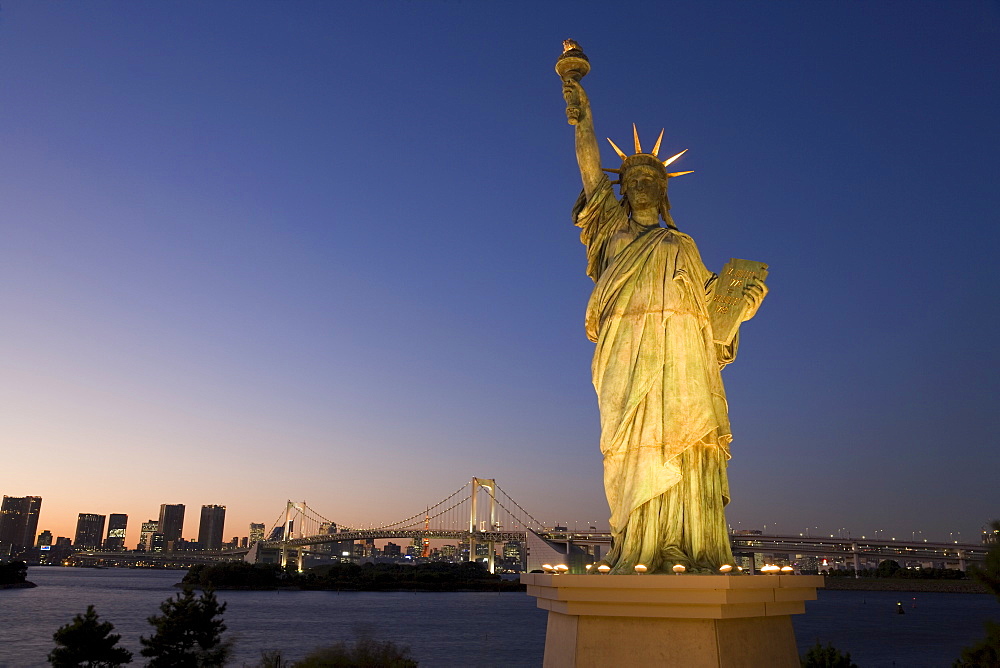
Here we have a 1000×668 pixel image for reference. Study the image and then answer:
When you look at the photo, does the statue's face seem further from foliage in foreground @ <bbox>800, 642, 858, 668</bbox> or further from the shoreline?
the shoreline

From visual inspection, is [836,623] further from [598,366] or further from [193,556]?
[193,556]

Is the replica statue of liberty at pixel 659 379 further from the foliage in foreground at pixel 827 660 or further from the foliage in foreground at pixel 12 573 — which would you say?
the foliage in foreground at pixel 12 573

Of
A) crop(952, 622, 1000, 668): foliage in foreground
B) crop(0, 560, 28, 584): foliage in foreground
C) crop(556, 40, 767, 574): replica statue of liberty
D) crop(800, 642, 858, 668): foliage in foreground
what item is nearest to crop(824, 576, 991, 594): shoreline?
crop(800, 642, 858, 668): foliage in foreground

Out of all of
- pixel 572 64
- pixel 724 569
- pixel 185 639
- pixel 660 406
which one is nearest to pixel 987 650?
pixel 724 569

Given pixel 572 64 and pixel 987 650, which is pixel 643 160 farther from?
pixel 987 650

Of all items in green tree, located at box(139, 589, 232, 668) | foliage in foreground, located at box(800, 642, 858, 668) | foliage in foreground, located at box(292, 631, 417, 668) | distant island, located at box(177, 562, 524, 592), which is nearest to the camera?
foliage in foreground, located at box(800, 642, 858, 668)

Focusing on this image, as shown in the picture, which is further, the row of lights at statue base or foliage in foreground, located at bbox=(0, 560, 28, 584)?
foliage in foreground, located at bbox=(0, 560, 28, 584)

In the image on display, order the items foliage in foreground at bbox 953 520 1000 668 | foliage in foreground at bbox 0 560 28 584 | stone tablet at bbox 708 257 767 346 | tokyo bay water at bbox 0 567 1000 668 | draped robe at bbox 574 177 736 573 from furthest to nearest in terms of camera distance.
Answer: foliage in foreground at bbox 0 560 28 584 < tokyo bay water at bbox 0 567 1000 668 < foliage in foreground at bbox 953 520 1000 668 < stone tablet at bbox 708 257 767 346 < draped robe at bbox 574 177 736 573

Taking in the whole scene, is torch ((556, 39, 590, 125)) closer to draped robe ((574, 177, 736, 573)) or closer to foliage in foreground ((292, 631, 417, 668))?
draped robe ((574, 177, 736, 573))

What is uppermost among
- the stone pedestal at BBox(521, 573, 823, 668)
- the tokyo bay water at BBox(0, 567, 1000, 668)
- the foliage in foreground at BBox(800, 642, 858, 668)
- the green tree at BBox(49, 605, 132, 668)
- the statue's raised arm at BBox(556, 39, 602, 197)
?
the statue's raised arm at BBox(556, 39, 602, 197)

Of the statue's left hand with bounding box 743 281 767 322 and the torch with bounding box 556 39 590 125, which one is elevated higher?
the torch with bounding box 556 39 590 125

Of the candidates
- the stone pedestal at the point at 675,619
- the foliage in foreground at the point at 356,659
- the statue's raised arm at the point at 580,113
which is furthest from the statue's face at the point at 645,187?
the foliage in foreground at the point at 356,659
